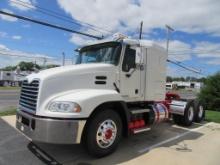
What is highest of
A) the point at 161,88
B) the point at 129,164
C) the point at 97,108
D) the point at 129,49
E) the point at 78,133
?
the point at 129,49

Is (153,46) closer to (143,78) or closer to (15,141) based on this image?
(143,78)

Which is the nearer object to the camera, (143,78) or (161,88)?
(143,78)

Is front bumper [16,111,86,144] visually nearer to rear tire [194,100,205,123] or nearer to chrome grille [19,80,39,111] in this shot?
chrome grille [19,80,39,111]

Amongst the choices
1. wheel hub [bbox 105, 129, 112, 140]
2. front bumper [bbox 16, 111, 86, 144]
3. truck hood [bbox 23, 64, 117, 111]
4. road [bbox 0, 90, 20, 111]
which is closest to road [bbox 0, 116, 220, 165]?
wheel hub [bbox 105, 129, 112, 140]

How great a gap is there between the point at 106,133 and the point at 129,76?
1754mm

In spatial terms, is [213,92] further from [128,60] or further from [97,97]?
[97,97]

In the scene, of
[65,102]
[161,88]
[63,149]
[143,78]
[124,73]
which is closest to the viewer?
[65,102]

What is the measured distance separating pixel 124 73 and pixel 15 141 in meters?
3.30

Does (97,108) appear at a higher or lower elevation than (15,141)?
higher

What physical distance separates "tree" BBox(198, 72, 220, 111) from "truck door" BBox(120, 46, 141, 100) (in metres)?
12.0

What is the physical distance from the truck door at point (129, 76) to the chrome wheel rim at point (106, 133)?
111 centimetres

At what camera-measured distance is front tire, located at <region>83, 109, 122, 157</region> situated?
201 inches

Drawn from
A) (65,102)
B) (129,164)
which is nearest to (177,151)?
(129,164)

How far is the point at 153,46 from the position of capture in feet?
24.0
